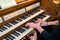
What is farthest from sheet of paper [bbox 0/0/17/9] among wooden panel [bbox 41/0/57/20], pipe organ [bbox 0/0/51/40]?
wooden panel [bbox 41/0/57/20]

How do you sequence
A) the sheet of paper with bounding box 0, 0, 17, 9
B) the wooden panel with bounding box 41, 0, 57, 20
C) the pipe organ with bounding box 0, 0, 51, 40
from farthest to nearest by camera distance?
1. the wooden panel with bounding box 41, 0, 57, 20
2. the sheet of paper with bounding box 0, 0, 17, 9
3. the pipe organ with bounding box 0, 0, 51, 40

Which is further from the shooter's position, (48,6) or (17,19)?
(48,6)

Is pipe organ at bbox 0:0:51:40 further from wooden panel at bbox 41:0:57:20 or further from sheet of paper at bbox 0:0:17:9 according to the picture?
wooden panel at bbox 41:0:57:20

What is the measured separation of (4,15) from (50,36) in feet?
2.17

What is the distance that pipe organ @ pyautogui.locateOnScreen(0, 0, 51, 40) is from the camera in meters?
1.57

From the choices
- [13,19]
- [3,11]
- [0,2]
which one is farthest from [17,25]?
[0,2]

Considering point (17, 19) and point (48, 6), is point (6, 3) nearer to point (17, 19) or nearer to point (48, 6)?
point (17, 19)

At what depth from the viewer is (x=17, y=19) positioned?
1.83 metres

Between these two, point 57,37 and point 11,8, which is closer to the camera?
point 57,37

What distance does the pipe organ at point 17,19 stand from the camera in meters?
1.57

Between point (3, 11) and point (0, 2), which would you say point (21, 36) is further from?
point (0, 2)

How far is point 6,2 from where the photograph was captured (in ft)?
5.77

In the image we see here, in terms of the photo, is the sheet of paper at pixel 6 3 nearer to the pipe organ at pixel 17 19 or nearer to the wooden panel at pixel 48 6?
the pipe organ at pixel 17 19

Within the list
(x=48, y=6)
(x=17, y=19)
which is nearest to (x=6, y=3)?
(x=17, y=19)
